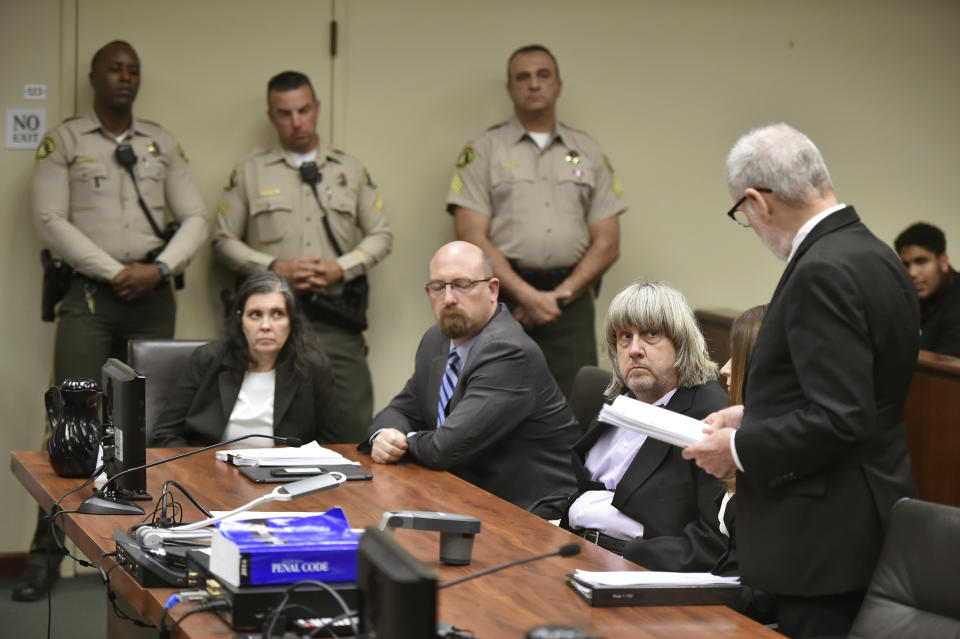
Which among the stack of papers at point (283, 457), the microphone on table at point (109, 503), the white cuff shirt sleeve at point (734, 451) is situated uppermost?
the white cuff shirt sleeve at point (734, 451)

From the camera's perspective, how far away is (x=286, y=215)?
17.1 feet

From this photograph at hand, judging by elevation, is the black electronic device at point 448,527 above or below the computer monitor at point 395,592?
below

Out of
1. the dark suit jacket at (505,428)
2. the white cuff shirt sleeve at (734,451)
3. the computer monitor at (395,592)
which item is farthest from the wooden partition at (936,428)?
the computer monitor at (395,592)

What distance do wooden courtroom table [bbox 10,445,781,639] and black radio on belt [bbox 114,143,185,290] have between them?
1665mm

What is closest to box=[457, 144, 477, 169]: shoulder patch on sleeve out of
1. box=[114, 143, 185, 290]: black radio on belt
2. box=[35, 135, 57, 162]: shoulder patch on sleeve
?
box=[114, 143, 185, 290]: black radio on belt

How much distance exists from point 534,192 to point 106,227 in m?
1.82

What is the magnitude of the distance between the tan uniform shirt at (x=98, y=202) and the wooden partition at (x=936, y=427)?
288 cm

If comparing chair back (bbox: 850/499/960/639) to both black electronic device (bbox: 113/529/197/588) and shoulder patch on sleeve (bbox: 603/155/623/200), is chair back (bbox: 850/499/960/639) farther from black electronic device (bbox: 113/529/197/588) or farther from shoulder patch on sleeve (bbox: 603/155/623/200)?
shoulder patch on sleeve (bbox: 603/155/623/200)

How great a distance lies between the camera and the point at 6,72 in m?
5.09

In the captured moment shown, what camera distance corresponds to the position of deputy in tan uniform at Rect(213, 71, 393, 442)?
16.8ft

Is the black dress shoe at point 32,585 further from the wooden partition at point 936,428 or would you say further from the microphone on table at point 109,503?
the wooden partition at point 936,428

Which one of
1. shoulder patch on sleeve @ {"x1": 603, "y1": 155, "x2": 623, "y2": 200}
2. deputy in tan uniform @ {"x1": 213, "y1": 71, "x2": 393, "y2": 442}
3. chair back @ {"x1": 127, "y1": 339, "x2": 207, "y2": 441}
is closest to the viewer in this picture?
chair back @ {"x1": 127, "y1": 339, "x2": 207, "y2": 441}

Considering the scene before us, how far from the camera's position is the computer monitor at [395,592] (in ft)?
4.91

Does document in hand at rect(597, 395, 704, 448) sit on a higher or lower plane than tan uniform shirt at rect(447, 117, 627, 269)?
lower
